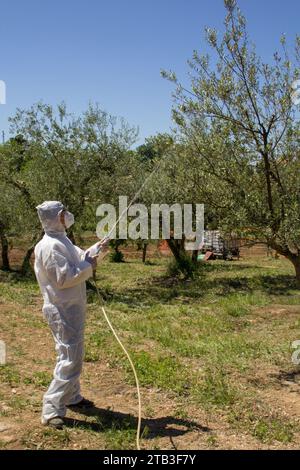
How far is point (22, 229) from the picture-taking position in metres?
18.8

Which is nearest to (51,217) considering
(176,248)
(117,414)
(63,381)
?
(63,381)

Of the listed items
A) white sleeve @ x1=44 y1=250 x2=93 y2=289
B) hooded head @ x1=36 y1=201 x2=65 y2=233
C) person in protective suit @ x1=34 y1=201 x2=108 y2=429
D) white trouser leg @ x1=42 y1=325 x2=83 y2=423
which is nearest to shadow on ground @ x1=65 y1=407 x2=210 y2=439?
white trouser leg @ x1=42 y1=325 x2=83 y2=423

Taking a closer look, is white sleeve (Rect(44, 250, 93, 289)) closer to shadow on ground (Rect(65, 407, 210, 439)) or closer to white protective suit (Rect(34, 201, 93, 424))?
white protective suit (Rect(34, 201, 93, 424))

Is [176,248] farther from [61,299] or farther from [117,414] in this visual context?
[61,299]

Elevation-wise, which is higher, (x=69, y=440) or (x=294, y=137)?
(x=294, y=137)

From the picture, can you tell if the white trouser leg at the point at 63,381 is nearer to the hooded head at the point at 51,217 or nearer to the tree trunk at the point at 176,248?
the hooded head at the point at 51,217

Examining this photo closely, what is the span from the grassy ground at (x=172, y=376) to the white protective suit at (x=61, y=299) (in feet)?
1.22

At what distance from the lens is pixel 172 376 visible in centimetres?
695

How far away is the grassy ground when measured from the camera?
5.01 metres

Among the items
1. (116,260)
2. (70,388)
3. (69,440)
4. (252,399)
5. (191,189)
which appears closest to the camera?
(69,440)

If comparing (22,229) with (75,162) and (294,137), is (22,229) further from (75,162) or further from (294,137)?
(294,137)

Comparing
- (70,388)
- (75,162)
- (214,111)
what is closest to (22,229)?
(75,162)

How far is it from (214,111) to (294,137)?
1243mm
